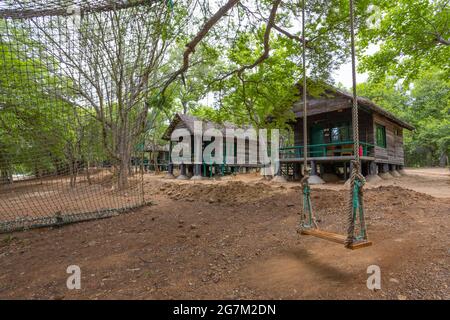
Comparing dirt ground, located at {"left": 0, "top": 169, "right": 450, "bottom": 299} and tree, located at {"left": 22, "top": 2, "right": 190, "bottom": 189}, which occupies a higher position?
tree, located at {"left": 22, "top": 2, "right": 190, "bottom": 189}

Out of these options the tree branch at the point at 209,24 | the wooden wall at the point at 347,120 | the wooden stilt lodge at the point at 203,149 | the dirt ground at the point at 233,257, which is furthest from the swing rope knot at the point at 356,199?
the wooden stilt lodge at the point at 203,149

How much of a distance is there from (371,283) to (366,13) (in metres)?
7.34

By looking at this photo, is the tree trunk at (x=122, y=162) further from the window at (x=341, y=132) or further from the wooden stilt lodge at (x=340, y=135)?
the window at (x=341, y=132)

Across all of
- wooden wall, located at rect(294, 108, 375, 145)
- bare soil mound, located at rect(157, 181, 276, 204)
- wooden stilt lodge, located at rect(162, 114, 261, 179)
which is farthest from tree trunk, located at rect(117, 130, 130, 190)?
wooden wall, located at rect(294, 108, 375, 145)

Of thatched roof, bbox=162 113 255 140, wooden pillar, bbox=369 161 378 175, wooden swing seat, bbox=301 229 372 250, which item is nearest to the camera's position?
wooden swing seat, bbox=301 229 372 250

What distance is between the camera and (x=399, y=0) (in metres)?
9.07

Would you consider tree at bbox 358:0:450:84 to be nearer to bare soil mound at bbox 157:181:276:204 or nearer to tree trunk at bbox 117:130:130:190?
bare soil mound at bbox 157:181:276:204

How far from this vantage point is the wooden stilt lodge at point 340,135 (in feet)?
38.8

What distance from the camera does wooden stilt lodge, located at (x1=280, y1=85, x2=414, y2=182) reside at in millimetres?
11817

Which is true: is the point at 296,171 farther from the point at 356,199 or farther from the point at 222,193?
the point at 356,199

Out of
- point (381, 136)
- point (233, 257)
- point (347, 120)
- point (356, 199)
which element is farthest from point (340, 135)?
point (233, 257)

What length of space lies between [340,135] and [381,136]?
3.10m
